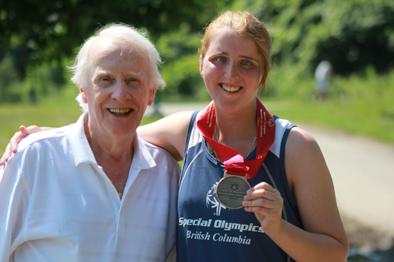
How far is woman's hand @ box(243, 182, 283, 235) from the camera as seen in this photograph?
2.91 m

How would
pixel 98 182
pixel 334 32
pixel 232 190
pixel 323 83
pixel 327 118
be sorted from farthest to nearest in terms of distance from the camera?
1. pixel 334 32
2. pixel 323 83
3. pixel 327 118
4. pixel 98 182
5. pixel 232 190

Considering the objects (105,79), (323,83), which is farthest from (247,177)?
(323,83)

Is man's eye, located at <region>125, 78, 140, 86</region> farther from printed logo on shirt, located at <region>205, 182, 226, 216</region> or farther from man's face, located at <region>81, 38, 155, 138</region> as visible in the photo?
printed logo on shirt, located at <region>205, 182, 226, 216</region>

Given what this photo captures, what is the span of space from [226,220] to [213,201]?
0.32 ft

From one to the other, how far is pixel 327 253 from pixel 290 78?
1158 inches

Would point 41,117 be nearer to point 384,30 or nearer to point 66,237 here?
point 66,237

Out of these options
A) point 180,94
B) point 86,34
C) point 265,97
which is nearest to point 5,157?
point 86,34

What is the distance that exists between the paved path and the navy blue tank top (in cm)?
542

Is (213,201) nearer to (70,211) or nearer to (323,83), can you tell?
(70,211)

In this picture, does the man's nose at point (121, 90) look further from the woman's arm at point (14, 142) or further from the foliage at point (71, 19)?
the foliage at point (71, 19)

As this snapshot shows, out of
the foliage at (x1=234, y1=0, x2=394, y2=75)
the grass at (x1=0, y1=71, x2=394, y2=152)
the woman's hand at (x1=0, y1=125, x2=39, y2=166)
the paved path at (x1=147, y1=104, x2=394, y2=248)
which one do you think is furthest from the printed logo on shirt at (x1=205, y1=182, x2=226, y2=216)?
the foliage at (x1=234, y1=0, x2=394, y2=75)

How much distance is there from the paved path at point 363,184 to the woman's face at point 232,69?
551 centimetres

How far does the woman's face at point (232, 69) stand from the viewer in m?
3.18

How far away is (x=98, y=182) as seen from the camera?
333cm
